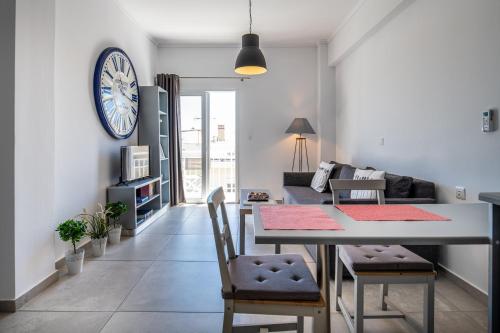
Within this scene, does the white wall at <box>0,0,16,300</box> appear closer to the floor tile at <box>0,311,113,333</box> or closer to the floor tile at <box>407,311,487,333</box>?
the floor tile at <box>0,311,113,333</box>

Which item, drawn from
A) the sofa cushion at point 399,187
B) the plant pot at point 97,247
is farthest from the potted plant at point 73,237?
the sofa cushion at point 399,187

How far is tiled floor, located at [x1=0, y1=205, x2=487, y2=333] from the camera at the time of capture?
6.22ft

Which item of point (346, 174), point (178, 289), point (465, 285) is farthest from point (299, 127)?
point (178, 289)

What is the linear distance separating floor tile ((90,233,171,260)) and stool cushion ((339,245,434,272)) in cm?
201

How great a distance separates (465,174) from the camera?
2.34m

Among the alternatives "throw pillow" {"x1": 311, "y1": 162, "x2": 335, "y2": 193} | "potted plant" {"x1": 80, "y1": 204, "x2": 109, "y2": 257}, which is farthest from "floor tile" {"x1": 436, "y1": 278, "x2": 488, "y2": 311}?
"potted plant" {"x1": 80, "y1": 204, "x2": 109, "y2": 257}

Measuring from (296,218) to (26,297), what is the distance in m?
1.99

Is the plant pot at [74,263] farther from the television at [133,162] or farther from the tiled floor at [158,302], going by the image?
the television at [133,162]

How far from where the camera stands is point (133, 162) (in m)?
3.89

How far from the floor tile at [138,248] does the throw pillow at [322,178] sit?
7.03 feet

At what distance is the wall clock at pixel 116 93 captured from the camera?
348 centimetres

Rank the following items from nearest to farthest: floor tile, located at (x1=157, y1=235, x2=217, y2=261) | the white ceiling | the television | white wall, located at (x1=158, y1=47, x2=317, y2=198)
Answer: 1. floor tile, located at (x1=157, y1=235, x2=217, y2=261)
2. the television
3. the white ceiling
4. white wall, located at (x1=158, y1=47, x2=317, y2=198)

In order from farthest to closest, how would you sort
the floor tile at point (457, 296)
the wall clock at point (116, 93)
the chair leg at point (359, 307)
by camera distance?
the wall clock at point (116, 93) → the floor tile at point (457, 296) → the chair leg at point (359, 307)

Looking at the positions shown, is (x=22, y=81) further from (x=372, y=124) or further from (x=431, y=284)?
(x=372, y=124)
